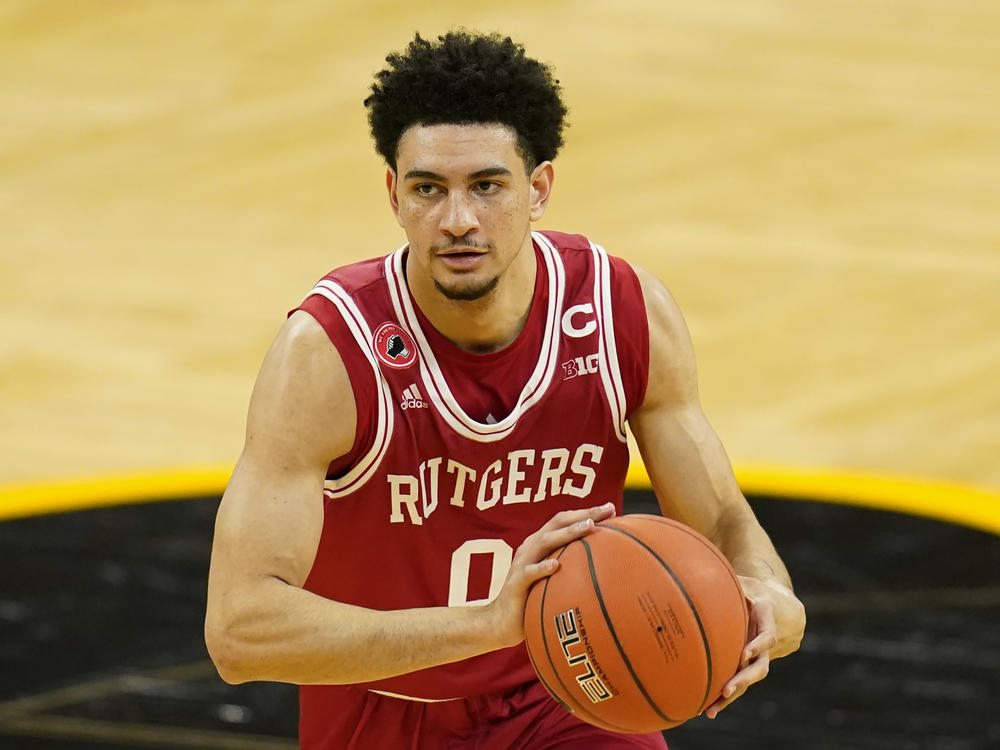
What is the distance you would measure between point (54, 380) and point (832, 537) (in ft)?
13.4

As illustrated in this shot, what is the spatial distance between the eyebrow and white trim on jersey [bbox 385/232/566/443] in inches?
11.8

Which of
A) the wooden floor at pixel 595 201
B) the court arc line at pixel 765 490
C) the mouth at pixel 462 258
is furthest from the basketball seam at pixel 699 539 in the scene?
the wooden floor at pixel 595 201

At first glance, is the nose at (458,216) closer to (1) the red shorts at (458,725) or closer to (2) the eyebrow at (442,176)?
(2) the eyebrow at (442,176)

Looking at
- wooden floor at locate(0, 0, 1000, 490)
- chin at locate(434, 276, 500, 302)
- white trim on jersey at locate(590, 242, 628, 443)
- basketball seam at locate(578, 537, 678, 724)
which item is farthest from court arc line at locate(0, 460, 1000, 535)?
basketball seam at locate(578, 537, 678, 724)

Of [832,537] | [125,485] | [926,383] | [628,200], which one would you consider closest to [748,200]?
[628,200]

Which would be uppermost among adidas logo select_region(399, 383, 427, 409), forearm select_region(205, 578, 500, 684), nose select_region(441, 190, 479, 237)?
nose select_region(441, 190, 479, 237)

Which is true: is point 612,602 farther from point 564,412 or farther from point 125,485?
point 125,485

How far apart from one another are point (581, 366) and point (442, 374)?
0.32m

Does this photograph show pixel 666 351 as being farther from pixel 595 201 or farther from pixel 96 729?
pixel 595 201

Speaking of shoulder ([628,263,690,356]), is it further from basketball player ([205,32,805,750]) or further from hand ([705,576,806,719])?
hand ([705,576,806,719])

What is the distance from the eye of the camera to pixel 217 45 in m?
11.9

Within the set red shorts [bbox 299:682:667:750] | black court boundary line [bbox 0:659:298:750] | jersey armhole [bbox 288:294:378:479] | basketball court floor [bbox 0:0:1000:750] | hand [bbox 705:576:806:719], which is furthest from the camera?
basketball court floor [bbox 0:0:1000:750]

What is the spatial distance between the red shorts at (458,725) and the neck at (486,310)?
32.6 inches

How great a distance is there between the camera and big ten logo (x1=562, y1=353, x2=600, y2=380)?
12.0 feet
